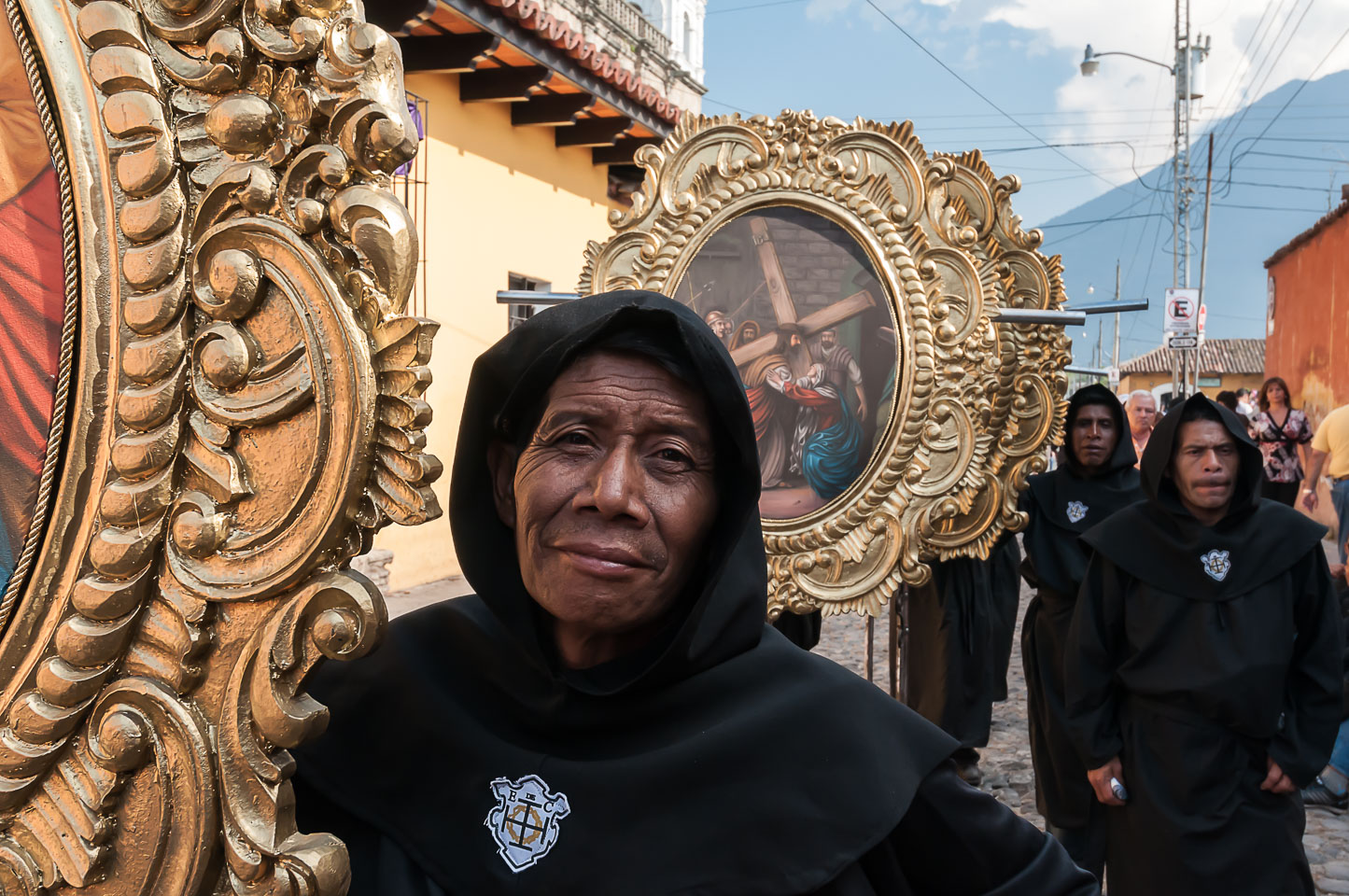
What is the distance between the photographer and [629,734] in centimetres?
126

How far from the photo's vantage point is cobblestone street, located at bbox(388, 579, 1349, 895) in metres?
4.19

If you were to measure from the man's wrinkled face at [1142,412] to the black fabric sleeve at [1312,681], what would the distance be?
324 cm

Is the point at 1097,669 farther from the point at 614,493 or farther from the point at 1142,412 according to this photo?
the point at 1142,412

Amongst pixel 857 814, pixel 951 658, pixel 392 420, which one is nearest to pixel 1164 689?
pixel 951 658

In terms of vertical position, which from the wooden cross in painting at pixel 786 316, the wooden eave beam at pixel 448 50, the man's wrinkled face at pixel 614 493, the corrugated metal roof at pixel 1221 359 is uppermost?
the corrugated metal roof at pixel 1221 359

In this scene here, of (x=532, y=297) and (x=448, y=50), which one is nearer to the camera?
(x=532, y=297)

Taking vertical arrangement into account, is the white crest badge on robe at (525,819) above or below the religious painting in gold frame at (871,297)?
below

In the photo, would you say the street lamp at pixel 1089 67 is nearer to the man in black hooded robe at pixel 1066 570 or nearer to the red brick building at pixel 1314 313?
the red brick building at pixel 1314 313

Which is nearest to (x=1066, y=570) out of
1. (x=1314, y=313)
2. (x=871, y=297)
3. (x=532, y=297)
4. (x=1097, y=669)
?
(x=1097, y=669)

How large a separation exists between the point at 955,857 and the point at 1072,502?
11.5 ft

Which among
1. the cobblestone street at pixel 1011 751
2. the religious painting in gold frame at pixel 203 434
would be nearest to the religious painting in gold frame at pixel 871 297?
the cobblestone street at pixel 1011 751

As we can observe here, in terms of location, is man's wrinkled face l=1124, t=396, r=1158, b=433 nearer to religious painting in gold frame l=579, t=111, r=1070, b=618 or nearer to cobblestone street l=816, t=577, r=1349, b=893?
cobblestone street l=816, t=577, r=1349, b=893

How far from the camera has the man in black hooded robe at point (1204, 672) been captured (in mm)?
3047

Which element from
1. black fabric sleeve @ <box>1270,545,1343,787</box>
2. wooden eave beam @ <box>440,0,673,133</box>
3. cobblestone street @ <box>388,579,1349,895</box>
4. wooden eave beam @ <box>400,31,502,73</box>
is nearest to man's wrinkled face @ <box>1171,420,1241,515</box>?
black fabric sleeve @ <box>1270,545,1343,787</box>
